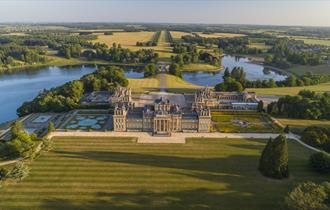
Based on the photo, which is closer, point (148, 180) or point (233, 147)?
point (148, 180)

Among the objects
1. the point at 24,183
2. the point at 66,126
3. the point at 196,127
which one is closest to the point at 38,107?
the point at 66,126

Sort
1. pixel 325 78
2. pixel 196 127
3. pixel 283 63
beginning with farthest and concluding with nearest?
pixel 283 63
pixel 325 78
pixel 196 127

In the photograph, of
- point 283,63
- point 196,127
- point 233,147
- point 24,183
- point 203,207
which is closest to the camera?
point 203,207

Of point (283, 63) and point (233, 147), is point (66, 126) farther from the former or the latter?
point (283, 63)

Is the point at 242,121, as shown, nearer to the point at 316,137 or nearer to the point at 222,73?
the point at 316,137

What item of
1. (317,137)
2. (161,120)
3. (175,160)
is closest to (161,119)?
(161,120)

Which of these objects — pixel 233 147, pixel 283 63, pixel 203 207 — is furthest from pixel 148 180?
pixel 283 63

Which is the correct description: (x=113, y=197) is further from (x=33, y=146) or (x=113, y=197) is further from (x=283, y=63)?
(x=283, y=63)
